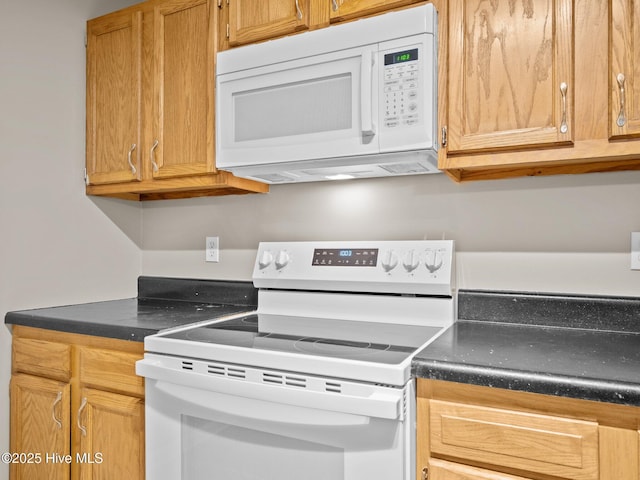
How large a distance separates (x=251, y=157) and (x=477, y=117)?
2.51 feet

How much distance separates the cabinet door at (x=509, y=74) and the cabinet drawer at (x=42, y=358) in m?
1.52

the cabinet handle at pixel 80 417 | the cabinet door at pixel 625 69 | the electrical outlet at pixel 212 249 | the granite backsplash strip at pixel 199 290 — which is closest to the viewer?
the cabinet door at pixel 625 69

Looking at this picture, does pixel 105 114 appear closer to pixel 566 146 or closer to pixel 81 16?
pixel 81 16

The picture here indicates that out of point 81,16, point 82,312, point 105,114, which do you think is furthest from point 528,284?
point 81,16

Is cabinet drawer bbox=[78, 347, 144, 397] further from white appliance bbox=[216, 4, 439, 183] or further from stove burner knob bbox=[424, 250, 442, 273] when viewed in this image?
stove burner knob bbox=[424, 250, 442, 273]

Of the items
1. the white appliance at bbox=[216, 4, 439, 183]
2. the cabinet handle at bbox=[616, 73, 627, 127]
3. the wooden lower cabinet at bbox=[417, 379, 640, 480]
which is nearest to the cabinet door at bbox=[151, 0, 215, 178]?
the white appliance at bbox=[216, 4, 439, 183]

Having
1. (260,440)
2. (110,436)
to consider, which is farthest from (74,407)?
(260,440)

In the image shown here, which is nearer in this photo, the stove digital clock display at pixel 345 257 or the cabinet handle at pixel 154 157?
the stove digital clock display at pixel 345 257

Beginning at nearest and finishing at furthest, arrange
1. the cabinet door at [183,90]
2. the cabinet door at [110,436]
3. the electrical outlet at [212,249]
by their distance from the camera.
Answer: the cabinet door at [110,436] < the cabinet door at [183,90] < the electrical outlet at [212,249]

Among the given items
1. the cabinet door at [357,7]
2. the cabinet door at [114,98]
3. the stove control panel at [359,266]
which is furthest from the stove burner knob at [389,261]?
the cabinet door at [114,98]

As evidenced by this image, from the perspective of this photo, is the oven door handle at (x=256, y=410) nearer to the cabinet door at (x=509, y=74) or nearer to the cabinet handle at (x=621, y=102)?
the cabinet door at (x=509, y=74)

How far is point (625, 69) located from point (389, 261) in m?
0.88

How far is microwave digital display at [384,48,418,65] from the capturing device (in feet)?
4.58

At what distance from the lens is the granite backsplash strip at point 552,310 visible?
1423 mm
